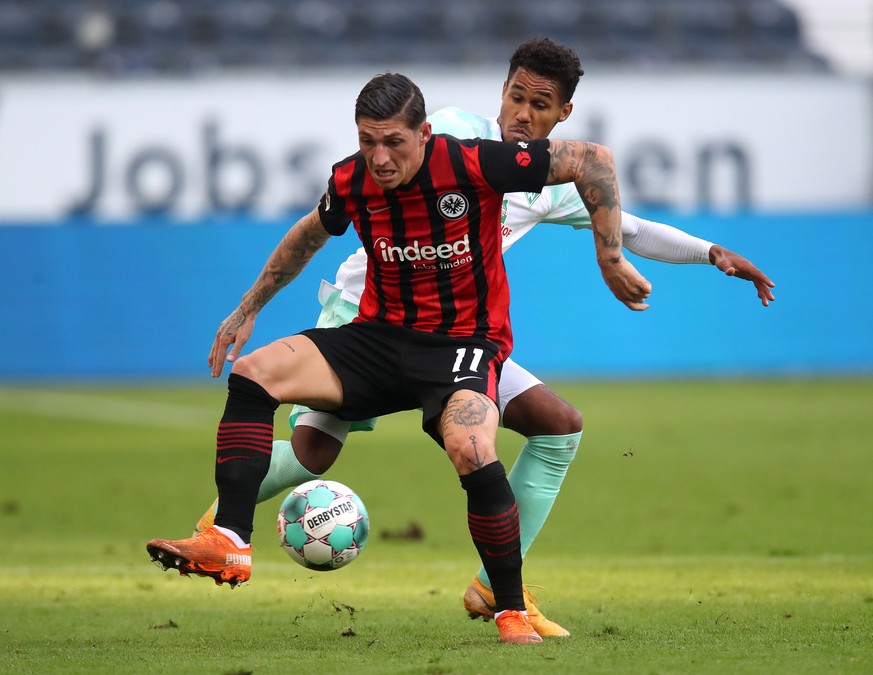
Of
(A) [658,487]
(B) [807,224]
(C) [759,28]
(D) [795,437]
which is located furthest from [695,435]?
(C) [759,28]

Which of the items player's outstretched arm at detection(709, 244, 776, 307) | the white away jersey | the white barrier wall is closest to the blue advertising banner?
the white barrier wall

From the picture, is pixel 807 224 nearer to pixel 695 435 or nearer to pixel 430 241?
pixel 695 435

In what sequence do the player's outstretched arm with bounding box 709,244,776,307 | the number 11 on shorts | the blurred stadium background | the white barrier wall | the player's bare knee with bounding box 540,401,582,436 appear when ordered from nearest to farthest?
the number 11 on shorts → the player's outstretched arm with bounding box 709,244,776,307 → the player's bare knee with bounding box 540,401,582,436 → the blurred stadium background → the white barrier wall

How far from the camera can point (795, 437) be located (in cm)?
1314

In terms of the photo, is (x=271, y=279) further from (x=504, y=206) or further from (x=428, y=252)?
(x=504, y=206)

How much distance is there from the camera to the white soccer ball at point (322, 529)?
525 centimetres

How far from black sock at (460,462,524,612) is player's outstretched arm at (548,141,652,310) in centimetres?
74

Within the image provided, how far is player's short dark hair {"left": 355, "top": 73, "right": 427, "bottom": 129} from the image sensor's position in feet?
15.3

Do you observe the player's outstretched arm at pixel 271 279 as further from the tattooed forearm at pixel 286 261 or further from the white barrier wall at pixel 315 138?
the white barrier wall at pixel 315 138

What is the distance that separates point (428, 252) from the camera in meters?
4.90

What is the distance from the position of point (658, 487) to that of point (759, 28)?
16528 millimetres

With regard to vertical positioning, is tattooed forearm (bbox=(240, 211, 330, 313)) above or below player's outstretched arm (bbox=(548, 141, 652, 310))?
below

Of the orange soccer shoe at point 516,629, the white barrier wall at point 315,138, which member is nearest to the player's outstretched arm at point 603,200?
the orange soccer shoe at point 516,629

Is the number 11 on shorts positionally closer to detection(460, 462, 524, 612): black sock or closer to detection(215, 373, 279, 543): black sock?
detection(460, 462, 524, 612): black sock
